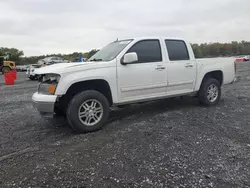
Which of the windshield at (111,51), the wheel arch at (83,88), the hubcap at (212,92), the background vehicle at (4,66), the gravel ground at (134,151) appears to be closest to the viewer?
the gravel ground at (134,151)

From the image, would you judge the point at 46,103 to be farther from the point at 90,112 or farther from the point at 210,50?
the point at 210,50

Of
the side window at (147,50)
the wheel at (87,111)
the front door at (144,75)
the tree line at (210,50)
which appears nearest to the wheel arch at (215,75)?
the tree line at (210,50)

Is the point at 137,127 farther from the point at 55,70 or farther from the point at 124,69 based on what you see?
the point at 55,70

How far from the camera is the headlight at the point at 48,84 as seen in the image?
4.01 m

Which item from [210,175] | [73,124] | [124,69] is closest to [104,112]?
[73,124]

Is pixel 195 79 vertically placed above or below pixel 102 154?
above

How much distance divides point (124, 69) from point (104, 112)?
37.6 inches

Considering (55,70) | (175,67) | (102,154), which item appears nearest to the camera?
(102,154)

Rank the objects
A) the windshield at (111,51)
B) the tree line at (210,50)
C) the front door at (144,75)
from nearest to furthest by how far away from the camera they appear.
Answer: the front door at (144,75)
the windshield at (111,51)
the tree line at (210,50)

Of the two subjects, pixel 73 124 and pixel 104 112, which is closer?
pixel 73 124

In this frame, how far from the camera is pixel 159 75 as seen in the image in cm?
509

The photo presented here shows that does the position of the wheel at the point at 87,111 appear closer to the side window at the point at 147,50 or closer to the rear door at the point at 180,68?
the side window at the point at 147,50

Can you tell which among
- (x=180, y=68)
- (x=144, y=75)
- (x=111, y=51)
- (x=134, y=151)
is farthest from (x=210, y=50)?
(x=134, y=151)

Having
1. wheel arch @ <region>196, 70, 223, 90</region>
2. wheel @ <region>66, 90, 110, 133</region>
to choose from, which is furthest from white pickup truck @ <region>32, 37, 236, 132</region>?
wheel arch @ <region>196, 70, 223, 90</region>
